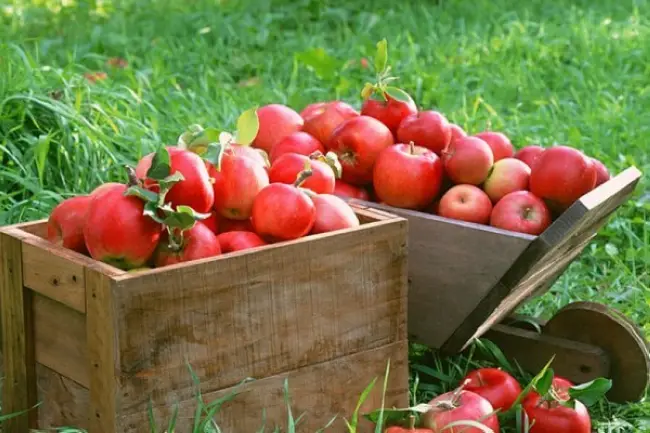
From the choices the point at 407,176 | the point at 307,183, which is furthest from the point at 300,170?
the point at 407,176

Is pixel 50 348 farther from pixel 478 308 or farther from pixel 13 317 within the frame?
pixel 478 308

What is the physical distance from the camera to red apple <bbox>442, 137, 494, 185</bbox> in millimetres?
3010

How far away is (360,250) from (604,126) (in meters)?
2.92

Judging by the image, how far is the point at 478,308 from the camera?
9.65 feet

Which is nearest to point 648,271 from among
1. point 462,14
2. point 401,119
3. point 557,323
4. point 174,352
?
point 557,323

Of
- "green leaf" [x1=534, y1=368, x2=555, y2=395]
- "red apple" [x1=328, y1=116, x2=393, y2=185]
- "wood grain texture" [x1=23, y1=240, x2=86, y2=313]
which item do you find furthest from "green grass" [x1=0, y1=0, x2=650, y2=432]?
"wood grain texture" [x1=23, y1=240, x2=86, y2=313]

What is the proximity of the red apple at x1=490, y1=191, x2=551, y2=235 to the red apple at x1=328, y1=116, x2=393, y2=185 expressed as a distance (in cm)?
37

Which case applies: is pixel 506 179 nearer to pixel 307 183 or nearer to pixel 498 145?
pixel 498 145

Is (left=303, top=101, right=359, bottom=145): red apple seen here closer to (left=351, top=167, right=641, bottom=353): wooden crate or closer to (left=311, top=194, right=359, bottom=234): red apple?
(left=351, top=167, right=641, bottom=353): wooden crate

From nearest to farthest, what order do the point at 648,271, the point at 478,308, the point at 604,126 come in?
the point at 478,308 → the point at 648,271 → the point at 604,126

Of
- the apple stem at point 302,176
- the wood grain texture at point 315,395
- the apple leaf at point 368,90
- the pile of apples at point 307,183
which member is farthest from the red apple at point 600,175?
the apple stem at point 302,176

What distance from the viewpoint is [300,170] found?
271 centimetres

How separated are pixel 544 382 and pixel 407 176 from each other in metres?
0.62

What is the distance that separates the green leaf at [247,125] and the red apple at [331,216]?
228mm
